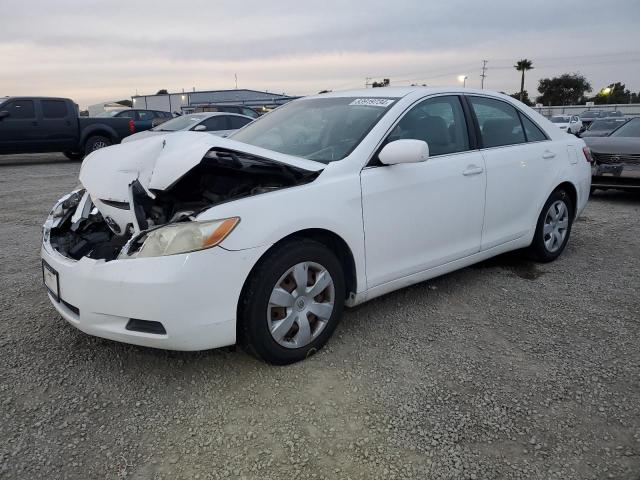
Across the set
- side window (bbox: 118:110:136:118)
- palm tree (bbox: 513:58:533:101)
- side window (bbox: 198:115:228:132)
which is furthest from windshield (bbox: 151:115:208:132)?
palm tree (bbox: 513:58:533:101)

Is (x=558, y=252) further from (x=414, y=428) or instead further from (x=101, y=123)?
(x=101, y=123)

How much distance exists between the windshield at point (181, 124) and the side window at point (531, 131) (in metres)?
8.33

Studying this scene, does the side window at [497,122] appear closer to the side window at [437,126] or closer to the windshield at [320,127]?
the side window at [437,126]

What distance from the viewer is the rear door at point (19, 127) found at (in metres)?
12.6

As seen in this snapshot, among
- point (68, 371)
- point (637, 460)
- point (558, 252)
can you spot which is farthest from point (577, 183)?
point (68, 371)

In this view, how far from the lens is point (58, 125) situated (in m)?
13.4

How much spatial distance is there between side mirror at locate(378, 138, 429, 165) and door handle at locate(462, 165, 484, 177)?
0.68 metres

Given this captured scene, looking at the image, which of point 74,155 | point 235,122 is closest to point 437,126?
point 235,122

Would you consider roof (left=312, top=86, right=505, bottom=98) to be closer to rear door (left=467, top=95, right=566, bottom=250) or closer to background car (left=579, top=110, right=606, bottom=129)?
rear door (left=467, top=95, right=566, bottom=250)

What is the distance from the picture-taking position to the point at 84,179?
10.5ft

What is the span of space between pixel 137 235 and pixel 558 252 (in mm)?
3799

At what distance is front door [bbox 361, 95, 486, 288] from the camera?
3131mm

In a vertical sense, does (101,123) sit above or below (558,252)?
above

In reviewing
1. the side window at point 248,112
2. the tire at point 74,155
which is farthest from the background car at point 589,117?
the tire at point 74,155
